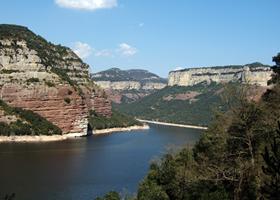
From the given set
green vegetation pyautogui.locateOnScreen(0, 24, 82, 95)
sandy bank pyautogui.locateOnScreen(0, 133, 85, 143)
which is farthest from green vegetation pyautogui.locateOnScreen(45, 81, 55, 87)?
sandy bank pyautogui.locateOnScreen(0, 133, 85, 143)

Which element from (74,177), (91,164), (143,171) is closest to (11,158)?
(91,164)

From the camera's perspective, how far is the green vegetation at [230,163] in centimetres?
2748

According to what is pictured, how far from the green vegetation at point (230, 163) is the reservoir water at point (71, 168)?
13.2m

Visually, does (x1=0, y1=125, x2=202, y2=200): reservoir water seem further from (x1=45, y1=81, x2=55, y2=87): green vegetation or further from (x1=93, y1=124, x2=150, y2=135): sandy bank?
(x1=93, y1=124, x2=150, y2=135): sandy bank

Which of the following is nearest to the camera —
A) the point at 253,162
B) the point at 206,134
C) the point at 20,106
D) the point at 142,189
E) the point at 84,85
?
the point at 253,162

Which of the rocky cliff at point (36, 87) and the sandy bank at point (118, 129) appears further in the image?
the sandy bank at point (118, 129)

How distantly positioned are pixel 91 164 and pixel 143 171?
36.3ft

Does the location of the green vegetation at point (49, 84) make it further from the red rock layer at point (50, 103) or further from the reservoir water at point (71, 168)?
the reservoir water at point (71, 168)

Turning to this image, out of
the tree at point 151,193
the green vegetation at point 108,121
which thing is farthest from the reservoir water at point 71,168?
the green vegetation at point 108,121

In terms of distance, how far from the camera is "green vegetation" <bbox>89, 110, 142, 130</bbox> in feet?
484

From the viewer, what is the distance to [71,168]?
72.9 metres

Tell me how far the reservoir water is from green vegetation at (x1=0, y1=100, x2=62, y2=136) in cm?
750

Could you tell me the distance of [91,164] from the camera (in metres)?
76.3

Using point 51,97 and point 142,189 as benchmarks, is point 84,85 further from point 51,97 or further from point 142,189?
point 142,189
